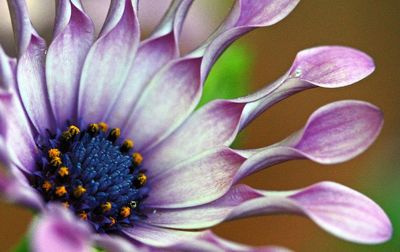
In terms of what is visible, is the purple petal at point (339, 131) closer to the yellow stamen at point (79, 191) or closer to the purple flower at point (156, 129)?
the purple flower at point (156, 129)

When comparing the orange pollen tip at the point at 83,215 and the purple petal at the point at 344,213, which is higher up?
the purple petal at the point at 344,213

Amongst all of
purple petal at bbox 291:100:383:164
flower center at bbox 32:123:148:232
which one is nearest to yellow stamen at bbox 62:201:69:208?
flower center at bbox 32:123:148:232

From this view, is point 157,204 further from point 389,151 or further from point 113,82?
point 389,151

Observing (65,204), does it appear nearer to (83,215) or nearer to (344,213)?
(83,215)

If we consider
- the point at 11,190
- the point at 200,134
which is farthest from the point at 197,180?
the point at 11,190

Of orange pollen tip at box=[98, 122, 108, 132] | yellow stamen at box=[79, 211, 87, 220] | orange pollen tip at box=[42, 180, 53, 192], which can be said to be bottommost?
yellow stamen at box=[79, 211, 87, 220]

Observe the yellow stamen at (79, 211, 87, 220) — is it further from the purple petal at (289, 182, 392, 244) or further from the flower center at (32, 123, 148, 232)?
the purple petal at (289, 182, 392, 244)

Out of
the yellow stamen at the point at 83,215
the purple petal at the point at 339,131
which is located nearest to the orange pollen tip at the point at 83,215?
the yellow stamen at the point at 83,215

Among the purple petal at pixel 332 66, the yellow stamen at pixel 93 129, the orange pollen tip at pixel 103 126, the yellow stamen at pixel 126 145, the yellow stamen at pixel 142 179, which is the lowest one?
the yellow stamen at pixel 142 179
